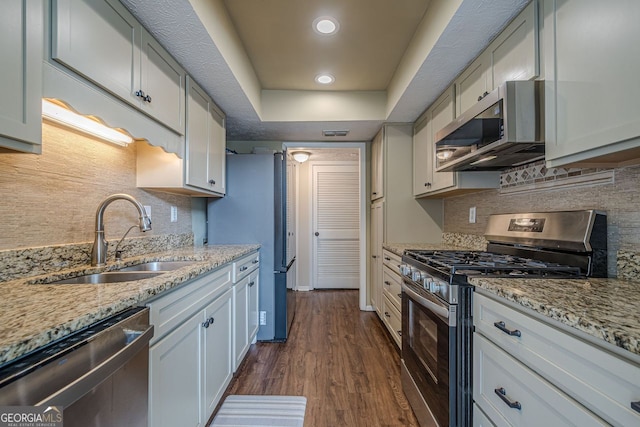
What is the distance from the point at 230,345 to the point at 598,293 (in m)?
1.89

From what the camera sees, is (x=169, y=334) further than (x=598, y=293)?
Yes

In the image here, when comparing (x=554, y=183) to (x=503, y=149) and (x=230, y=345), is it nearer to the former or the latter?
(x=503, y=149)

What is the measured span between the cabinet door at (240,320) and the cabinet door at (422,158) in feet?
5.72

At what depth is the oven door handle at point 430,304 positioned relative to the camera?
129 cm

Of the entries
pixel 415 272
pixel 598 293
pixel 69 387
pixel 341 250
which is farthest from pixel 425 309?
pixel 341 250

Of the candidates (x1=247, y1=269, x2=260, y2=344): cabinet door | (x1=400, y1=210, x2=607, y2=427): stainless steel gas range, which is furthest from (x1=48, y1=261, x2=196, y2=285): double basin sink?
(x1=400, y1=210, x2=607, y2=427): stainless steel gas range

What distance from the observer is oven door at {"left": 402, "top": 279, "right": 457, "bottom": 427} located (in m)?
1.25

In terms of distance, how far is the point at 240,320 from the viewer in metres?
2.12

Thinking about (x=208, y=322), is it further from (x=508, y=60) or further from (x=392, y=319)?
(x=508, y=60)

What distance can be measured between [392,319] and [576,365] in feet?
6.14

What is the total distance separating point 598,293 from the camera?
920 mm

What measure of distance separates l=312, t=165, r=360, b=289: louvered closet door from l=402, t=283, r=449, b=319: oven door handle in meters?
2.92

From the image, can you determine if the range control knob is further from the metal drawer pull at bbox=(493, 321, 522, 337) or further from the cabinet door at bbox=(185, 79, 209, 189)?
the cabinet door at bbox=(185, 79, 209, 189)

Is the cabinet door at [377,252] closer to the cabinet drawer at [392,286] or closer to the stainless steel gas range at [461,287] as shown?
the cabinet drawer at [392,286]
